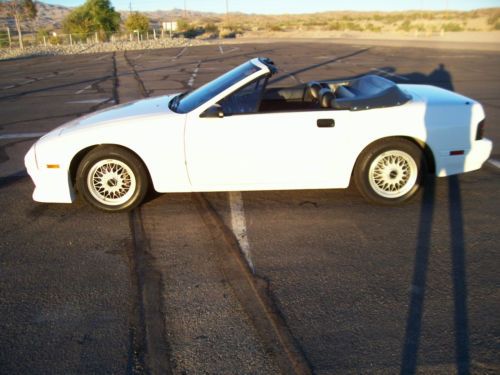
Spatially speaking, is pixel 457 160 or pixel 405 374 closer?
pixel 405 374

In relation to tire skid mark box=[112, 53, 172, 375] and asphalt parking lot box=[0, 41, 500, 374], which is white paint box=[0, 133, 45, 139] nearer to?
asphalt parking lot box=[0, 41, 500, 374]

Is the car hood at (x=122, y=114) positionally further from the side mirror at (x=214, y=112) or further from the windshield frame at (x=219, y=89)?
the side mirror at (x=214, y=112)

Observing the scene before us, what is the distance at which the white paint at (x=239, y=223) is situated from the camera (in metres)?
3.93

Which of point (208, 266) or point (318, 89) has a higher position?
point (318, 89)

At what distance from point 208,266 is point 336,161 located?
1805 millimetres

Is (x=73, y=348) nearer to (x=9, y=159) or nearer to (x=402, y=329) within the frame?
(x=402, y=329)

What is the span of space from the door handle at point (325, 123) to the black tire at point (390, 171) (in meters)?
0.49

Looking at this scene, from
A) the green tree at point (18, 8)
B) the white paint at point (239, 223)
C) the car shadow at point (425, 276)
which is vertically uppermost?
the green tree at point (18, 8)

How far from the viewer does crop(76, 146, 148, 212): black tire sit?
461 centimetres

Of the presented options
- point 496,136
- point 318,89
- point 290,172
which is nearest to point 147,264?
point 290,172

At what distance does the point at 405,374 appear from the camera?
2494 millimetres

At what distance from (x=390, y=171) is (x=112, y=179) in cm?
299

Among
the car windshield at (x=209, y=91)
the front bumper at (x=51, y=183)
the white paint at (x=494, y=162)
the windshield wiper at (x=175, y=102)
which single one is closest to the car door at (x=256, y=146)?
the car windshield at (x=209, y=91)

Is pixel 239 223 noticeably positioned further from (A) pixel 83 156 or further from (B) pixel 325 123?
(A) pixel 83 156
